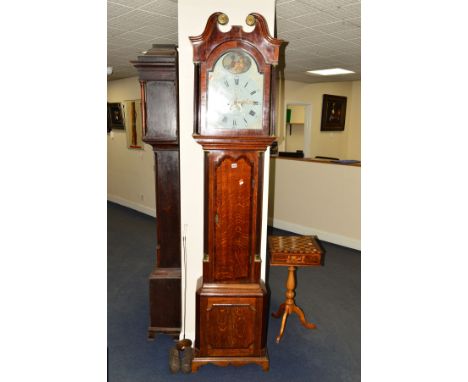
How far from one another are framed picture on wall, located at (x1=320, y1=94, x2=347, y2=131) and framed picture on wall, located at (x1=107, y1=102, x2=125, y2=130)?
387 centimetres

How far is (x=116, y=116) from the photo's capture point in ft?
23.1

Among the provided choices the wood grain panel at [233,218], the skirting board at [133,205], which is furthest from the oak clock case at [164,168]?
the skirting board at [133,205]

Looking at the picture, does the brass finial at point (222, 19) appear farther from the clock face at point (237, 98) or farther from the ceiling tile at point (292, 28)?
the ceiling tile at point (292, 28)

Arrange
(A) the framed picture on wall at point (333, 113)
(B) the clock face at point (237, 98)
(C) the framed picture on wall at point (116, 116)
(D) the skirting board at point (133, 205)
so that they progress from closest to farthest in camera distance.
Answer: (B) the clock face at point (237, 98) < (D) the skirting board at point (133, 205) < (C) the framed picture on wall at point (116, 116) < (A) the framed picture on wall at point (333, 113)

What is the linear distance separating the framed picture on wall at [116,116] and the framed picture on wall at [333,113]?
12.7 ft

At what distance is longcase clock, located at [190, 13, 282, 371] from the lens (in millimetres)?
2211

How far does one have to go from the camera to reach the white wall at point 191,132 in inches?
93.4

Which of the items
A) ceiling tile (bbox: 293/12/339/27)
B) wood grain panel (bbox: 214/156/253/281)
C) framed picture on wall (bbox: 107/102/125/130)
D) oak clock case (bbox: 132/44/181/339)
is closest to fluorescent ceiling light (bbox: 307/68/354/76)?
ceiling tile (bbox: 293/12/339/27)

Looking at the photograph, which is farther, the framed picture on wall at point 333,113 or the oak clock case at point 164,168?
the framed picture on wall at point 333,113

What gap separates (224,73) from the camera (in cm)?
224

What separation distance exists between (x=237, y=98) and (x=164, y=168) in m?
0.93

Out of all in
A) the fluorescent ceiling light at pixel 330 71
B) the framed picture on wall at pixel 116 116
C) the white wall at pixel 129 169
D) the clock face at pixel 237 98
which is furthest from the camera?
the framed picture on wall at pixel 116 116
